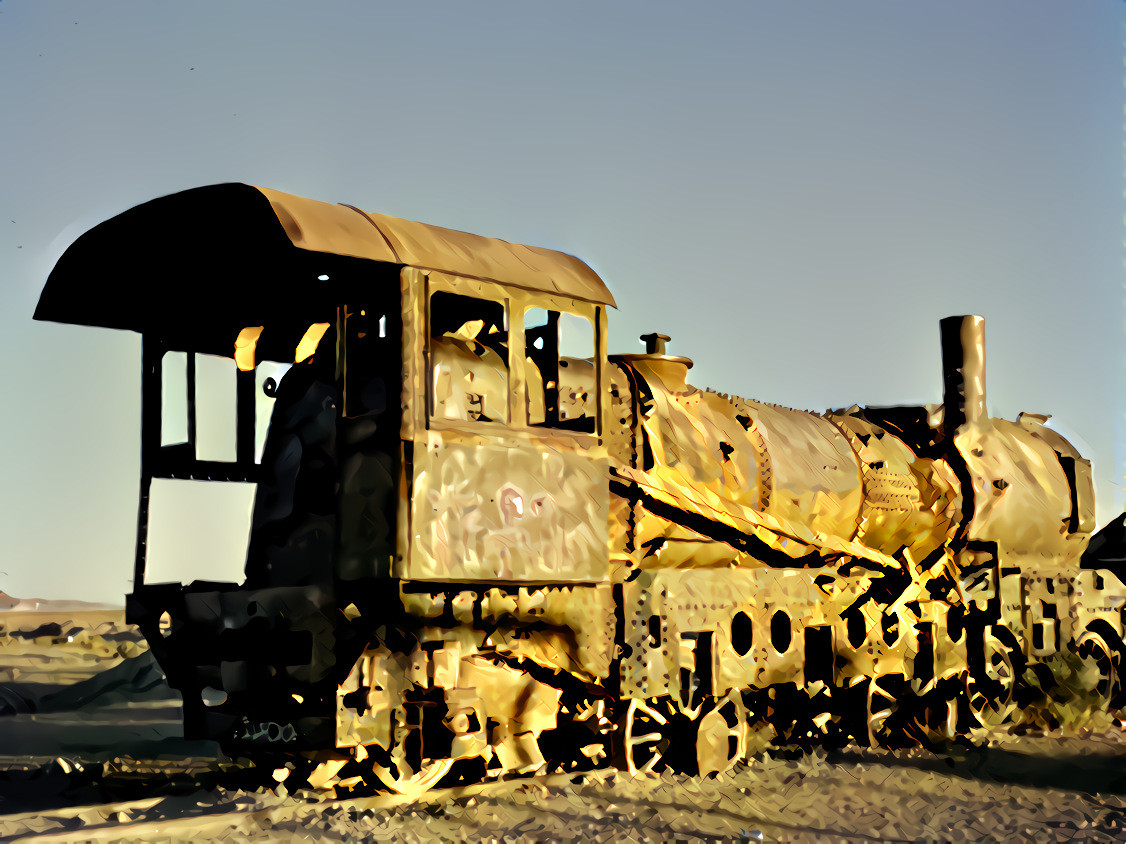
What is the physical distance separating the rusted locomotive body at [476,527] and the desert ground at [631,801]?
0.34m

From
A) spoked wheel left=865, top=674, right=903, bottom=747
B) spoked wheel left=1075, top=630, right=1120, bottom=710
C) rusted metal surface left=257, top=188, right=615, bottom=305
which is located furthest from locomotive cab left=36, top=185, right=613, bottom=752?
→ spoked wheel left=1075, top=630, right=1120, bottom=710

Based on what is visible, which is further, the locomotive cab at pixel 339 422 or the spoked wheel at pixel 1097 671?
the spoked wheel at pixel 1097 671

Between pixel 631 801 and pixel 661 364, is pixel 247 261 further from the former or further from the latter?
pixel 631 801

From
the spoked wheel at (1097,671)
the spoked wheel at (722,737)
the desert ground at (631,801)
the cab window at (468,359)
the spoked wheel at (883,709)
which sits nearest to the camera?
the desert ground at (631,801)

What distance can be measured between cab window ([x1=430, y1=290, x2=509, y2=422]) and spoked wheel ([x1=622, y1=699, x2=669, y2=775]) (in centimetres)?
220

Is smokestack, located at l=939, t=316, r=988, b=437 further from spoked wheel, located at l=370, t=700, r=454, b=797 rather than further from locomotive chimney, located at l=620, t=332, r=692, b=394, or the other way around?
spoked wheel, located at l=370, t=700, r=454, b=797

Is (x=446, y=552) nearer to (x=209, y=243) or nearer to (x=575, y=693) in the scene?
(x=575, y=693)

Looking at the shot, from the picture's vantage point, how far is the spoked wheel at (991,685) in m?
10.3

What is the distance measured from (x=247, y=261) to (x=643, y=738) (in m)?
4.10

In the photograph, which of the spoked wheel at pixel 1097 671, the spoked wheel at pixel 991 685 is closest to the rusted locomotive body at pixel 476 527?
the spoked wheel at pixel 991 685

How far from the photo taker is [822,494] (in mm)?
9164

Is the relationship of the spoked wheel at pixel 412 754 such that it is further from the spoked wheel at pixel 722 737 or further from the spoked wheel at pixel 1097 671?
the spoked wheel at pixel 1097 671

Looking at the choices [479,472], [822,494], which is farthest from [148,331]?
[822,494]

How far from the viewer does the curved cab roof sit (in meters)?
6.29
